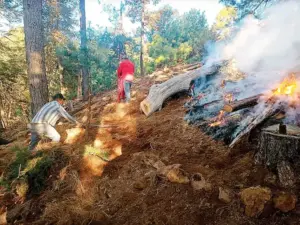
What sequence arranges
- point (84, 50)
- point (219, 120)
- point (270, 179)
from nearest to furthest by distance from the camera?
point (270, 179), point (219, 120), point (84, 50)

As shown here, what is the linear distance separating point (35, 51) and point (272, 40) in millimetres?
7631

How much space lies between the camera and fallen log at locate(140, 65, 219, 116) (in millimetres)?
7637

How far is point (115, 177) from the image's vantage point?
4719 mm

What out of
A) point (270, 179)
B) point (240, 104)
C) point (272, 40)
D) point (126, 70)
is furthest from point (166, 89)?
point (270, 179)

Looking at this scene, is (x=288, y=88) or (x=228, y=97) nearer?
(x=288, y=88)

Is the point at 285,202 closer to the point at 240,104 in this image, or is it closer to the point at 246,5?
the point at 240,104

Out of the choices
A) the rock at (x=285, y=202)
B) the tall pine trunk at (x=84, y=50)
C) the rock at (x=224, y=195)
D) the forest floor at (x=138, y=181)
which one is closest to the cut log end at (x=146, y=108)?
the forest floor at (x=138, y=181)

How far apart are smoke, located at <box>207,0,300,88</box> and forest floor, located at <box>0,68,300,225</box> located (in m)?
3.70

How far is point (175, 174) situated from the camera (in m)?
4.18

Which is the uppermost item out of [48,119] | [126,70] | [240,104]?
[126,70]

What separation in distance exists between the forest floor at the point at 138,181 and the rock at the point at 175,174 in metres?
0.02

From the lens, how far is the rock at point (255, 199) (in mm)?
3217

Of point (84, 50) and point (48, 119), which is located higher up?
point (84, 50)

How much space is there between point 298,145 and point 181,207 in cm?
195
